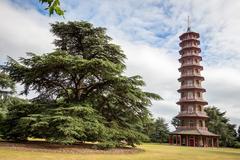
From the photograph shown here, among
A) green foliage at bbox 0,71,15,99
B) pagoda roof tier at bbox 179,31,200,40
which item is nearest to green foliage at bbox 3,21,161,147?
green foliage at bbox 0,71,15,99

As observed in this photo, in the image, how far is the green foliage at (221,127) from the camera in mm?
54969

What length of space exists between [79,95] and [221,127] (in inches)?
1591

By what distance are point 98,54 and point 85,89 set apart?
3233 millimetres

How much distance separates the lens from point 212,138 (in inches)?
1900

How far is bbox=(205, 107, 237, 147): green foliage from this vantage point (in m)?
55.0

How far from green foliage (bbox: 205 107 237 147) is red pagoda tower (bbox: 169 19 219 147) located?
16.7 feet

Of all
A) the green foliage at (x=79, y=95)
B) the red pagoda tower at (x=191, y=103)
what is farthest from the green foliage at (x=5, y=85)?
the red pagoda tower at (x=191, y=103)

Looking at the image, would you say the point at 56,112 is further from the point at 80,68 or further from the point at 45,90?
the point at 45,90

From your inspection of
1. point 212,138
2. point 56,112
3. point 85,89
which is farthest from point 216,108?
point 56,112

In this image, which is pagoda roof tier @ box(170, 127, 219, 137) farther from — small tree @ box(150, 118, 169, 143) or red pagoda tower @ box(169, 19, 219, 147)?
small tree @ box(150, 118, 169, 143)

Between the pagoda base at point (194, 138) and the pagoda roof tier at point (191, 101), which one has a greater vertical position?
the pagoda roof tier at point (191, 101)

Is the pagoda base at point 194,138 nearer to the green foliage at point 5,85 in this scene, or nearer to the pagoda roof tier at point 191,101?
the pagoda roof tier at point 191,101

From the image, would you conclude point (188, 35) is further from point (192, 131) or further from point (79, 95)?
point (79, 95)

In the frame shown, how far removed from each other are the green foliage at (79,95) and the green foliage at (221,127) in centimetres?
3717
